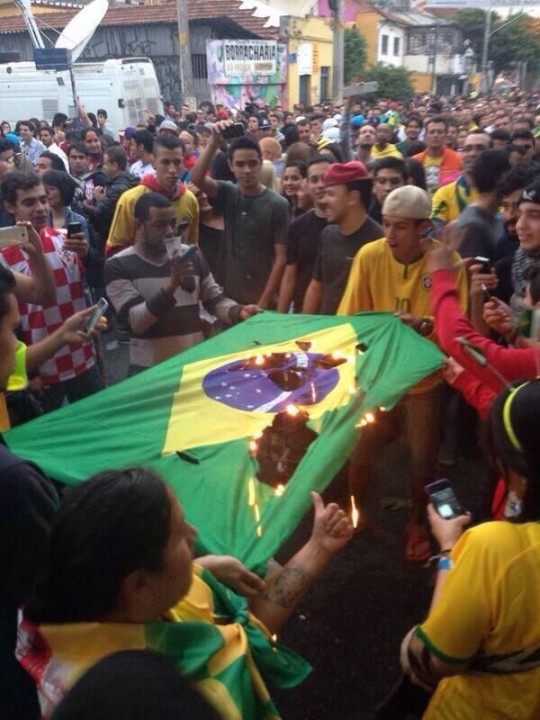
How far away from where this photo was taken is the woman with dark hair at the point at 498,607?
1.50 meters

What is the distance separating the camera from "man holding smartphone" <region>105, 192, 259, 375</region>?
3613 millimetres

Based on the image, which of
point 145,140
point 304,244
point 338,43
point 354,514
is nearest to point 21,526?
point 354,514

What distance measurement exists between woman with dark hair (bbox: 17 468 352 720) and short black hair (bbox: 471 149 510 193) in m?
3.74

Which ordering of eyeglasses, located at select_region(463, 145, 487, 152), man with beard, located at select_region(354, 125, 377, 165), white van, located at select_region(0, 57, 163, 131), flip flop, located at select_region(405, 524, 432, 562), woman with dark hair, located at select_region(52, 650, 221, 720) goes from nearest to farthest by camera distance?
1. woman with dark hair, located at select_region(52, 650, 221, 720)
2. flip flop, located at select_region(405, 524, 432, 562)
3. eyeglasses, located at select_region(463, 145, 487, 152)
4. man with beard, located at select_region(354, 125, 377, 165)
5. white van, located at select_region(0, 57, 163, 131)

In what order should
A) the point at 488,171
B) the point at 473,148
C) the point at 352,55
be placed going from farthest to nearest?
the point at 352,55 < the point at 473,148 < the point at 488,171

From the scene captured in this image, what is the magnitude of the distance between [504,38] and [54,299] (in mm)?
48311

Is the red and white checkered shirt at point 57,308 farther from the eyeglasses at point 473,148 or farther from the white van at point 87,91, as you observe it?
the white van at point 87,91

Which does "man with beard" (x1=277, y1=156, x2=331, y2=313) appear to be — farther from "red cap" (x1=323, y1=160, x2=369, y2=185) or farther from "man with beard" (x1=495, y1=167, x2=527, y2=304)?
"man with beard" (x1=495, y1=167, x2=527, y2=304)

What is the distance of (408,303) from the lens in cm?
346

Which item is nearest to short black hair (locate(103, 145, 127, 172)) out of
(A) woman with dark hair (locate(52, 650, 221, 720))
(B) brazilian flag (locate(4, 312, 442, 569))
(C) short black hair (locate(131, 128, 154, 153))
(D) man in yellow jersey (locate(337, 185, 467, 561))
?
(C) short black hair (locate(131, 128, 154, 153))

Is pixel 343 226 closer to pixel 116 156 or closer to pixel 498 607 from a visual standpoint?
pixel 498 607

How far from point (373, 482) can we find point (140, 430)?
6.48 feet

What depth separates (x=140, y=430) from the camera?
2.79 metres

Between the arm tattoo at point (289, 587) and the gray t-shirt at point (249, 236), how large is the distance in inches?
124
